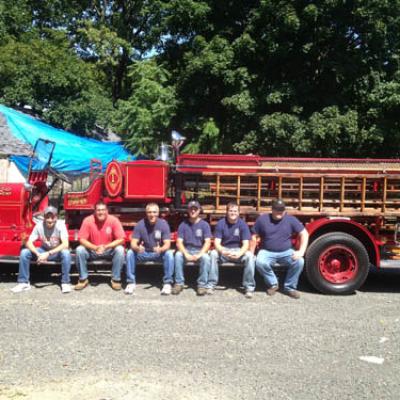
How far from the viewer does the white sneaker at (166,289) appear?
6.21 meters

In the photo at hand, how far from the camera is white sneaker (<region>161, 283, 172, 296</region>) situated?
20.4 ft

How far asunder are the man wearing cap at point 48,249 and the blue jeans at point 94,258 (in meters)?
0.15

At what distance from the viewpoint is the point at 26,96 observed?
711 inches

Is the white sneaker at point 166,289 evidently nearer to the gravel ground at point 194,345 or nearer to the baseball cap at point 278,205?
the gravel ground at point 194,345

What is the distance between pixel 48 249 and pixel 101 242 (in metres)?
0.74

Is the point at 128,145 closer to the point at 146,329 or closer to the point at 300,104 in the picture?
the point at 300,104

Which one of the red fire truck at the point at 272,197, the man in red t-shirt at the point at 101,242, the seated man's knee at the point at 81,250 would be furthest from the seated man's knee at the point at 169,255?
the seated man's knee at the point at 81,250

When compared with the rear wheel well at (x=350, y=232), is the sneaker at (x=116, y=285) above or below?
below

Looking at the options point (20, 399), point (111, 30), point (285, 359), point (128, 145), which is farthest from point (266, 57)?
point (111, 30)

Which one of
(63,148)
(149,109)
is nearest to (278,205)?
(63,148)

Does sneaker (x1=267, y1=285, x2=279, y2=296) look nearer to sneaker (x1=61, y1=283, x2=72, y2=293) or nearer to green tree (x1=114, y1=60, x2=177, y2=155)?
sneaker (x1=61, y1=283, x2=72, y2=293)

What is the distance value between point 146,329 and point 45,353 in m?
1.08

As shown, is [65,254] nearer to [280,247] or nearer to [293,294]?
[280,247]

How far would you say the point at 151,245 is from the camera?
649 cm
